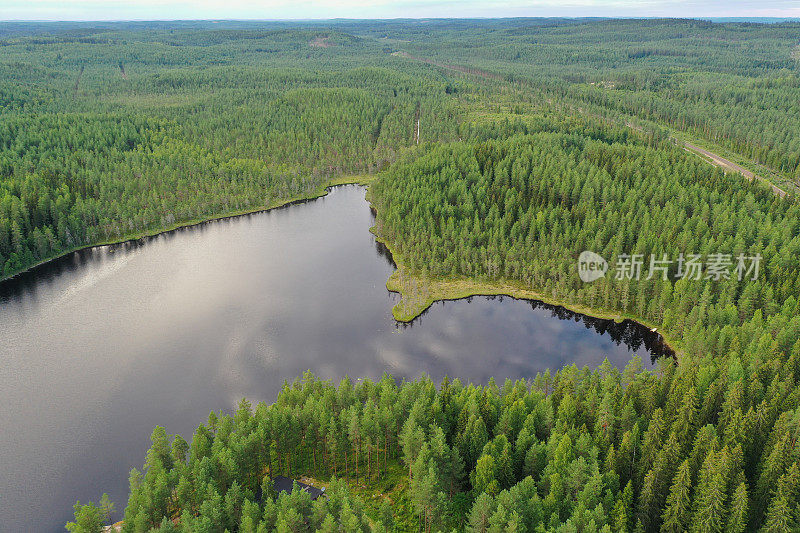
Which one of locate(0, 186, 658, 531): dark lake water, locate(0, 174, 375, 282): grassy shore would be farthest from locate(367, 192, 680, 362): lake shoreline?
locate(0, 174, 375, 282): grassy shore

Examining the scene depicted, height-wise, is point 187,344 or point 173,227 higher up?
point 173,227

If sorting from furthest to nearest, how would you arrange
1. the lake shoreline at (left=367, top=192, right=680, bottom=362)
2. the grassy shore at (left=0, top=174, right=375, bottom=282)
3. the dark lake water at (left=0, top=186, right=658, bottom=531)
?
the grassy shore at (left=0, top=174, right=375, bottom=282), the lake shoreline at (left=367, top=192, right=680, bottom=362), the dark lake water at (left=0, top=186, right=658, bottom=531)

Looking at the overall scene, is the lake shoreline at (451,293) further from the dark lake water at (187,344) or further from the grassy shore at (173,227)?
the grassy shore at (173,227)

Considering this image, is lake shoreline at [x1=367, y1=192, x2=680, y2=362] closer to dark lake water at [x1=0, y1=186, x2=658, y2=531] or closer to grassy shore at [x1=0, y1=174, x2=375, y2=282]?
dark lake water at [x1=0, y1=186, x2=658, y2=531]

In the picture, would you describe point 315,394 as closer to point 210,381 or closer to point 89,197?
point 210,381

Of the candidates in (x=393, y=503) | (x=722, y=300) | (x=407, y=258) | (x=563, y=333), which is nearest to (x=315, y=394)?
(x=393, y=503)

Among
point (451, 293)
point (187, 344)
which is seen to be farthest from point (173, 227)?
point (451, 293)

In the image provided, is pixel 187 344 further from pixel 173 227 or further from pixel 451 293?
pixel 173 227

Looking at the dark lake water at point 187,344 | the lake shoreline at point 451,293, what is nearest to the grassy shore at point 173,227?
the dark lake water at point 187,344

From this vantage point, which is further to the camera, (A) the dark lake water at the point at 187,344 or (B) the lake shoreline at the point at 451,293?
(B) the lake shoreline at the point at 451,293
